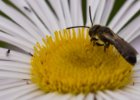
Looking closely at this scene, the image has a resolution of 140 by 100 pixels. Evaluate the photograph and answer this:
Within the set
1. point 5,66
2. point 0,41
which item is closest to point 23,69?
point 5,66

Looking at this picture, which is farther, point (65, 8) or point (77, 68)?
point (65, 8)

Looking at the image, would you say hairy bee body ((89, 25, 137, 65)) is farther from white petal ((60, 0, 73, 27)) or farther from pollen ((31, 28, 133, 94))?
white petal ((60, 0, 73, 27))

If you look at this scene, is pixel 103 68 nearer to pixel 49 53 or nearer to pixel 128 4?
pixel 49 53

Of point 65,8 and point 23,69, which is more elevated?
point 65,8

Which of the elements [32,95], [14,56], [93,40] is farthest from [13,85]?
[93,40]

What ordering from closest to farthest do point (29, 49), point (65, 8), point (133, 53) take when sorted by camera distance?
1. point (133, 53)
2. point (29, 49)
3. point (65, 8)

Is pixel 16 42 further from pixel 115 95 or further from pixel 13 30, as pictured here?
pixel 115 95
